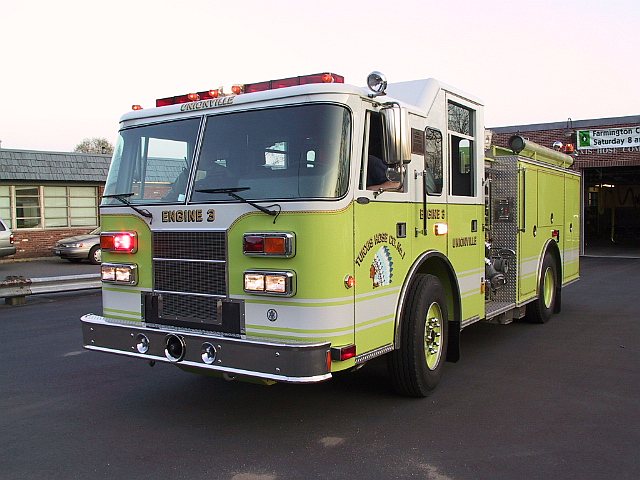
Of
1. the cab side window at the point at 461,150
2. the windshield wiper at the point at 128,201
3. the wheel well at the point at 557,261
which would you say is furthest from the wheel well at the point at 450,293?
the wheel well at the point at 557,261

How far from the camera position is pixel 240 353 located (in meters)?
4.42

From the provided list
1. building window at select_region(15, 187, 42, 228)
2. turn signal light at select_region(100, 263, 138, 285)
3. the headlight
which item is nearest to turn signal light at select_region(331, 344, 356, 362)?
the headlight

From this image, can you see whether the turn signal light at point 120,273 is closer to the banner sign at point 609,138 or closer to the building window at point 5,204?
the building window at point 5,204

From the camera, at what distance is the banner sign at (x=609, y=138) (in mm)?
21234

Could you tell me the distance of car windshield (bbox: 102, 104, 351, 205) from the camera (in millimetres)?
4461

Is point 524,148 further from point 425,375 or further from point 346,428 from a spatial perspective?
point 346,428

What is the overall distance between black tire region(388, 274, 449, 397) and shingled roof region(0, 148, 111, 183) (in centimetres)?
1928

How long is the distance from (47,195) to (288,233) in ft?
67.1

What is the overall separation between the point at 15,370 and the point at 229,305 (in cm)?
333

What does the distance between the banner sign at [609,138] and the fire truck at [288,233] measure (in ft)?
58.1

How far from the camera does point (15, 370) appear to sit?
6.68 meters

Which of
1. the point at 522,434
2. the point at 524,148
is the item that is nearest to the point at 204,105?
the point at 522,434

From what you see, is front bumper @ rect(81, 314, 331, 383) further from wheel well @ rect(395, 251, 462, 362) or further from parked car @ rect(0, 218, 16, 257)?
parked car @ rect(0, 218, 16, 257)

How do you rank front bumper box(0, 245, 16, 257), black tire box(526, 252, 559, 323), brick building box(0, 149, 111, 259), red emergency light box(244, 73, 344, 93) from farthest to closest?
brick building box(0, 149, 111, 259) < front bumper box(0, 245, 16, 257) < black tire box(526, 252, 559, 323) < red emergency light box(244, 73, 344, 93)
